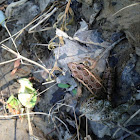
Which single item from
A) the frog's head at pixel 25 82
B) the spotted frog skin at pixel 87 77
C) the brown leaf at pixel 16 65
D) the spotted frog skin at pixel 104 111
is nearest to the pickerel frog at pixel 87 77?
the spotted frog skin at pixel 87 77

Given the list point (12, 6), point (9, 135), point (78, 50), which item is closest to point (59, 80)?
point (78, 50)

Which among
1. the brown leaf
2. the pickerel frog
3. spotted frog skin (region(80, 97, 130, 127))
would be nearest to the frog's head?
the brown leaf

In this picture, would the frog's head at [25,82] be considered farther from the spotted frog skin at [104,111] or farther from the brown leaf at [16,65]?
the spotted frog skin at [104,111]

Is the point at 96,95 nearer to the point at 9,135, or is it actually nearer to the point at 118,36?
the point at 118,36

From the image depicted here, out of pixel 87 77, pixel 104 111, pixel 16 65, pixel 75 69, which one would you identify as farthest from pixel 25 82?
pixel 104 111

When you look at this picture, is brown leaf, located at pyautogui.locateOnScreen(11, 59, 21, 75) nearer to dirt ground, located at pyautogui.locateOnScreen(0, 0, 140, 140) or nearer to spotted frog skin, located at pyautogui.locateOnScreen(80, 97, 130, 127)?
dirt ground, located at pyautogui.locateOnScreen(0, 0, 140, 140)

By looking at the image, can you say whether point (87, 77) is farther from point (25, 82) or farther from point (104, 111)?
point (25, 82)
